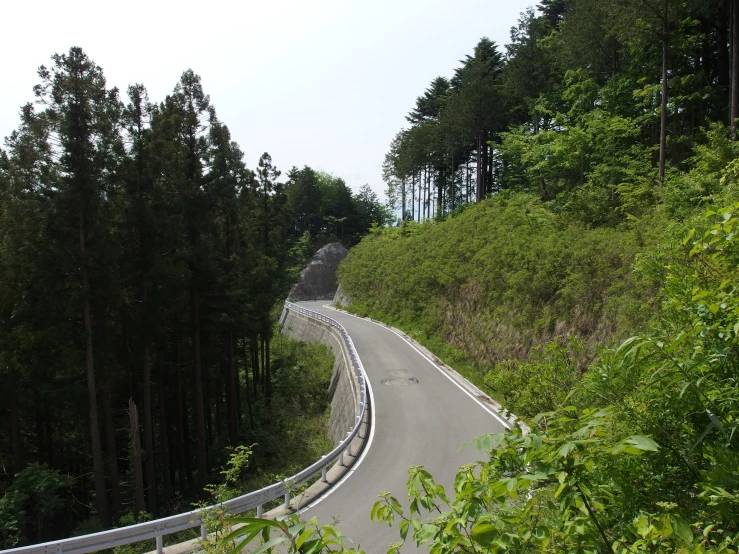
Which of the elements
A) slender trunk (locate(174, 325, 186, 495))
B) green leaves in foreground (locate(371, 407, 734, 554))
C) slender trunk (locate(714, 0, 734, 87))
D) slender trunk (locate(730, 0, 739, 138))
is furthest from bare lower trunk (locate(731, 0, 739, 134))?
slender trunk (locate(174, 325, 186, 495))

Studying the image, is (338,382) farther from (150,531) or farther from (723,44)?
(723,44)

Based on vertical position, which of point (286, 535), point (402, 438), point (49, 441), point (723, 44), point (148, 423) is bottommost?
point (49, 441)

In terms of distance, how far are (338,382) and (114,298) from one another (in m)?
14.2

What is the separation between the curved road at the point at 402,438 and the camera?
9.96 m

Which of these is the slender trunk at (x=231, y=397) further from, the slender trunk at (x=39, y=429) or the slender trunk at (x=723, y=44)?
the slender trunk at (x=723, y=44)

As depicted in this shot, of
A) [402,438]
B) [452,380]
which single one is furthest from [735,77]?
[402,438]

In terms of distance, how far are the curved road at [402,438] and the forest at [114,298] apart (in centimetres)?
460

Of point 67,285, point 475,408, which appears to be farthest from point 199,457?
point 475,408

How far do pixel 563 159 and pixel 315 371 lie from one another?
19553 millimetres

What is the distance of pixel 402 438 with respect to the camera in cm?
1484

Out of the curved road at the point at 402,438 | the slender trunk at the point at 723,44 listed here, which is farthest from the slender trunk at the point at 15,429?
the slender trunk at the point at 723,44

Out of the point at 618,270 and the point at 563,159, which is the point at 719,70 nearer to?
the point at 563,159

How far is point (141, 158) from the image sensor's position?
588 inches

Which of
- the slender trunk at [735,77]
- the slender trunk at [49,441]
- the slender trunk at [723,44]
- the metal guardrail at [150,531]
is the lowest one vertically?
the slender trunk at [49,441]
